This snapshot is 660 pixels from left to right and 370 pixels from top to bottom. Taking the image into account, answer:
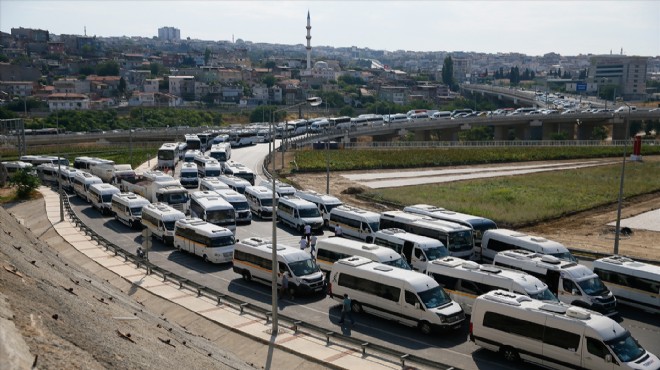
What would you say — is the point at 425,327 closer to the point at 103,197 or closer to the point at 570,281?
the point at 570,281

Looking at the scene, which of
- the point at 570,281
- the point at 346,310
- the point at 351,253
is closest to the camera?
the point at 346,310

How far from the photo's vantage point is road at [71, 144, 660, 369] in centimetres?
1906

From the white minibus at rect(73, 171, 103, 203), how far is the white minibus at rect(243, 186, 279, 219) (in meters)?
12.8

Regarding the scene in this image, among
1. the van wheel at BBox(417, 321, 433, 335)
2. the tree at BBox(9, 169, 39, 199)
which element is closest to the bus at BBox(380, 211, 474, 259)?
the van wheel at BBox(417, 321, 433, 335)

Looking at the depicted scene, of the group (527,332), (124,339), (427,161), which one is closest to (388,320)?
(527,332)

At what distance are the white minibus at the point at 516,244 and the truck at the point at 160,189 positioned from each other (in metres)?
19.3

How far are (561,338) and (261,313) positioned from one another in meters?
10.3

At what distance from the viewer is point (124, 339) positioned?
15453 mm

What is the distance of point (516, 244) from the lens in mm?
27516

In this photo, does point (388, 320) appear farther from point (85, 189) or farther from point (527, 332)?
point (85, 189)

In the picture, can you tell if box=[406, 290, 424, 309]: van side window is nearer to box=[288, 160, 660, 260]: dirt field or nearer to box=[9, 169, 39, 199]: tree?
box=[288, 160, 660, 260]: dirt field

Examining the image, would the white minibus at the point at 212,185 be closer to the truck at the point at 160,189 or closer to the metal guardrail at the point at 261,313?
the truck at the point at 160,189

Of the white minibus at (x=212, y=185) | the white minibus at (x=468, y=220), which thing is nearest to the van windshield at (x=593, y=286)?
the white minibus at (x=468, y=220)

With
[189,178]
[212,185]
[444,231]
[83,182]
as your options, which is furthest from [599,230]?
[83,182]
